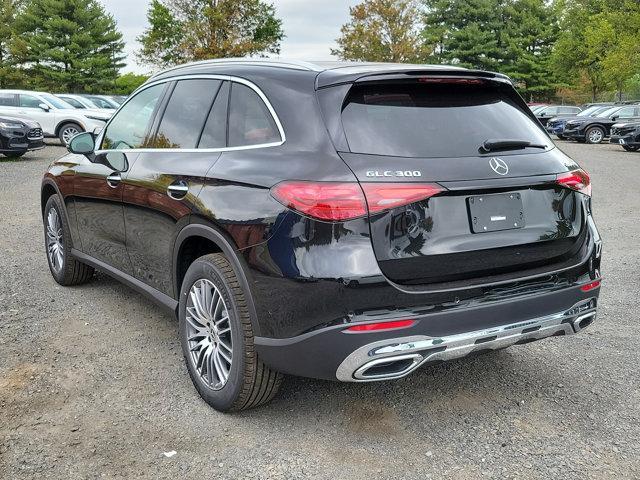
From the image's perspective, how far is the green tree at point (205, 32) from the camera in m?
46.5

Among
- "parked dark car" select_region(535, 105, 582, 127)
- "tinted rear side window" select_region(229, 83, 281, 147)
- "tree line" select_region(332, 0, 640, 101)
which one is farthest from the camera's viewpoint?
"tree line" select_region(332, 0, 640, 101)

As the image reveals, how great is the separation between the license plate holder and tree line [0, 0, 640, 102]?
45.5 m

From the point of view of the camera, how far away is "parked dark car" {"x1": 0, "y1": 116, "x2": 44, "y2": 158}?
55.5 ft

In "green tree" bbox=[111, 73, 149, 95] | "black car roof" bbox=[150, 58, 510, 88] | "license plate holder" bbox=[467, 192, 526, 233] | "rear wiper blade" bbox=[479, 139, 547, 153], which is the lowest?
"license plate holder" bbox=[467, 192, 526, 233]

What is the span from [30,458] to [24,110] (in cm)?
2089

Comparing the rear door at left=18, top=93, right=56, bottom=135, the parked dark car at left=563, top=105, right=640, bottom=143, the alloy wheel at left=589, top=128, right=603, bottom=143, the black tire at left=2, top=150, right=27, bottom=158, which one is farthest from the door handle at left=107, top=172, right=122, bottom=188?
the alloy wheel at left=589, top=128, right=603, bottom=143

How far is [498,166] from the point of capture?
3.04 m

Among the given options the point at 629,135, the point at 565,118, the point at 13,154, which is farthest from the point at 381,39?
the point at 13,154

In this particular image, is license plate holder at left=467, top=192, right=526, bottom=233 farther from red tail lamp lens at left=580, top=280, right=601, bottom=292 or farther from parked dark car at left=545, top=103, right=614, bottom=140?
parked dark car at left=545, top=103, right=614, bottom=140

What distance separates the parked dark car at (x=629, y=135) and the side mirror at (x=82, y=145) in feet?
67.8

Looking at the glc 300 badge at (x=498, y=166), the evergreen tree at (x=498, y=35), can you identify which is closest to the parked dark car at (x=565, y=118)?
the glc 300 badge at (x=498, y=166)

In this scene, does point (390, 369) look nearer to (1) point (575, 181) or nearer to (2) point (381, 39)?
(1) point (575, 181)

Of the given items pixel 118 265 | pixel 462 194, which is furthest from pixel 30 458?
→ pixel 462 194

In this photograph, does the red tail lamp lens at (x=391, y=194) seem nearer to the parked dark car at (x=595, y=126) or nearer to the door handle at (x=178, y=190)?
the door handle at (x=178, y=190)
